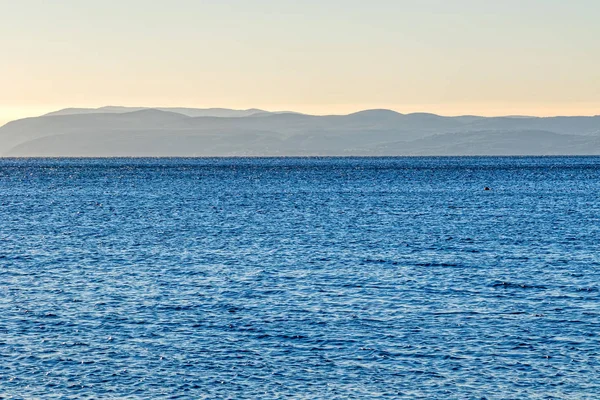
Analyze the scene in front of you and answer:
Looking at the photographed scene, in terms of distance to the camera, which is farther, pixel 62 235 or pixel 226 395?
pixel 62 235

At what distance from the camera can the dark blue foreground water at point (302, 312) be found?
29672 mm

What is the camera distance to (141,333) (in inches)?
1423

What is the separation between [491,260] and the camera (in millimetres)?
58031

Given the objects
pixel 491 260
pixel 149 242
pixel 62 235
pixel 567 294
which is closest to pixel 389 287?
pixel 567 294

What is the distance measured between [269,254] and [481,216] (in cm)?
→ 4123

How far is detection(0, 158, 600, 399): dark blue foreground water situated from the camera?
29.7 meters

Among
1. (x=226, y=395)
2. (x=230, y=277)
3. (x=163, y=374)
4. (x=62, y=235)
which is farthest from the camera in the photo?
(x=62, y=235)

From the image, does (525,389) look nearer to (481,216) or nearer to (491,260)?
(491,260)

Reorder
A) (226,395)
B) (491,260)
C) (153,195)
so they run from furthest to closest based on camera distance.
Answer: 1. (153,195)
2. (491,260)
3. (226,395)

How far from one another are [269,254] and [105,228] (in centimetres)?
2755

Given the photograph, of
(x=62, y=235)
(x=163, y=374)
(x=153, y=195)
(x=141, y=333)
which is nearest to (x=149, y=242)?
(x=62, y=235)

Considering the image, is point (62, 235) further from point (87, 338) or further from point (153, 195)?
point (153, 195)

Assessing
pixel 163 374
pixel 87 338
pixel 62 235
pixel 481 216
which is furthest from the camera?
pixel 481 216

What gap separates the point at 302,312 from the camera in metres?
39.8
